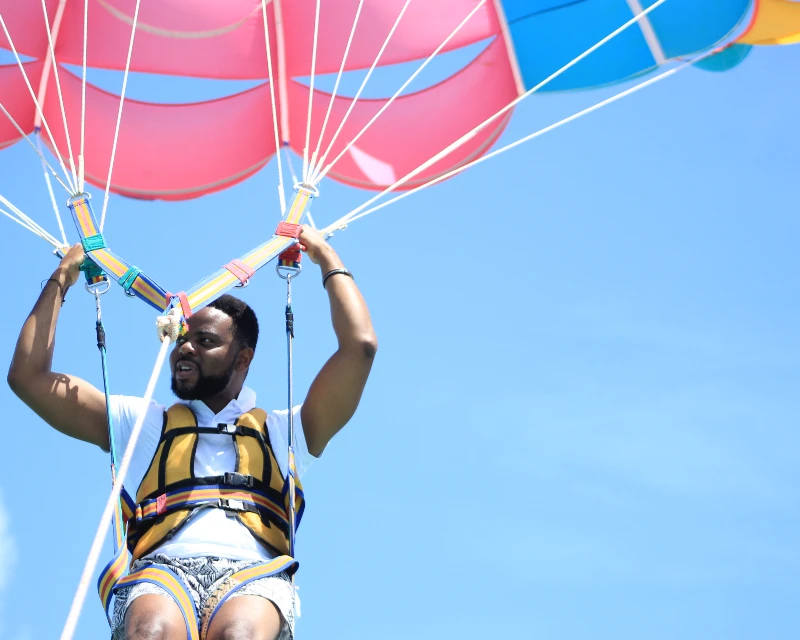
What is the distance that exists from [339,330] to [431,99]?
10.7 feet

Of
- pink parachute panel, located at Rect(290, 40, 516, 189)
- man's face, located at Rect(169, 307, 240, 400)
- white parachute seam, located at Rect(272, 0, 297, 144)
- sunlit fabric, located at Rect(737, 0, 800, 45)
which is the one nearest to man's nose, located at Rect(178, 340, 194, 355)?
man's face, located at Rect(169, 307, 240, 400)

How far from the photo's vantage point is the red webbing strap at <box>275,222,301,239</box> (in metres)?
4.85

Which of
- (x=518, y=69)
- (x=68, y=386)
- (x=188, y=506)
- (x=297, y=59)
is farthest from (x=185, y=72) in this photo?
(x=188, y=506)

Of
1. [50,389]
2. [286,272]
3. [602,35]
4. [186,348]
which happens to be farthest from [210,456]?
[602,35]

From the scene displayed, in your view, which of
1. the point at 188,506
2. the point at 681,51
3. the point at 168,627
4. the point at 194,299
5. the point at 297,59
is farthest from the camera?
the point at 297,59

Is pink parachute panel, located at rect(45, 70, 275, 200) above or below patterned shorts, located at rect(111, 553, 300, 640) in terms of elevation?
above

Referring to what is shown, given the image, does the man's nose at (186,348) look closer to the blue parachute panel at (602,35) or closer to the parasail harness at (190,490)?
the parasail harness at (190,490)

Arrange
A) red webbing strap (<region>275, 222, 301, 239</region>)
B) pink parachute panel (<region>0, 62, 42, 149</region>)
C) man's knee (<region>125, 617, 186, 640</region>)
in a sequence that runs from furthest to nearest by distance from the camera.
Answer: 1. pink parachute panel (<region>0, 62, 42, 149</region>)
2. red webbing strap (<region>275, 222, 301, 239</region>)
3. man's knee (<region>125, 617, 186, 640</region>)

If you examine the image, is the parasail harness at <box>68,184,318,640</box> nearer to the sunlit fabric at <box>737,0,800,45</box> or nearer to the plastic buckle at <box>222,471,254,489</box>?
the plastic buckle at <box>222,471,254,489</box>

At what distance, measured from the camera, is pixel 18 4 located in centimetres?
699

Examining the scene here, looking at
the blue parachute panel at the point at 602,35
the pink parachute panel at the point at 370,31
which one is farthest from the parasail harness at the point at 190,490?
the blue parachute panel at the point at 602,35

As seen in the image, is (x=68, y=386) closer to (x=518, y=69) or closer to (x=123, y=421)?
(x=123, y=421)

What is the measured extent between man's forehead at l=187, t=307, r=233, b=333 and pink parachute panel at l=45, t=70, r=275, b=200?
257 cm

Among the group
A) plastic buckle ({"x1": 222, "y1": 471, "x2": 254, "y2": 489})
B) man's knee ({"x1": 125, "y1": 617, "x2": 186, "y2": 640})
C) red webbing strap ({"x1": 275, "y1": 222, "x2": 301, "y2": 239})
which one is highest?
red webbing strap ({"x1": 275, "y1": 222, "x2": 301, "y2": 239})
